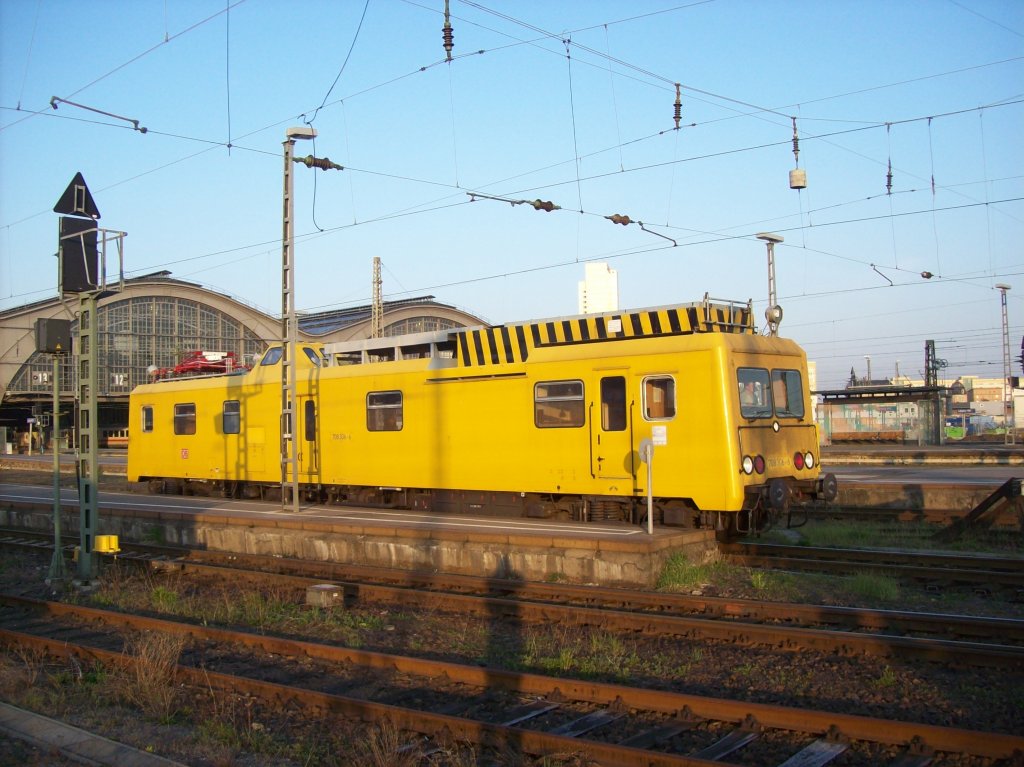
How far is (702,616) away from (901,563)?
14.5 ft

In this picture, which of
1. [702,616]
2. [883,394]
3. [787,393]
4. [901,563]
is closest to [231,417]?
[787,393]

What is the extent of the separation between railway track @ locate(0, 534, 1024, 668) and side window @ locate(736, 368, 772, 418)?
11.8ft

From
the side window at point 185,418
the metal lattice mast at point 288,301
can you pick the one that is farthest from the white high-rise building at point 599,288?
the side window at point 185,418

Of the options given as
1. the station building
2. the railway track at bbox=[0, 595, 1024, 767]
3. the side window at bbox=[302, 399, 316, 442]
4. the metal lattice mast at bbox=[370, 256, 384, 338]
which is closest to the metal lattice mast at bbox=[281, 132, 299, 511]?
the side window at bbox=[302, 399, 316, 442]

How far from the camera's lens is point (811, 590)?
1098 centimetres

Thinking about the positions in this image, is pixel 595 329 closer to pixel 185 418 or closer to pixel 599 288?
pixel 599 288

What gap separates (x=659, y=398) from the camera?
517 inches

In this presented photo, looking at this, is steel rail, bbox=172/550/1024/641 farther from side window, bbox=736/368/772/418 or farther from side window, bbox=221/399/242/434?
side window, bbox=221/399/242/434

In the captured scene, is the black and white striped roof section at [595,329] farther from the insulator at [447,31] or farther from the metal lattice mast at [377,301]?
the metal lattice mast at [377,301]

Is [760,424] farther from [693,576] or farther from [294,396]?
[294,396]

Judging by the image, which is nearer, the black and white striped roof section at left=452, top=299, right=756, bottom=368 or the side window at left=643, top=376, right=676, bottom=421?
the side window at left=643, top=376, right=676, bottom=421

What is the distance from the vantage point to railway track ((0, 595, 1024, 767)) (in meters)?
5.77

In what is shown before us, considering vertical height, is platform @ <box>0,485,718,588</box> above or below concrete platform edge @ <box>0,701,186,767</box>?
above

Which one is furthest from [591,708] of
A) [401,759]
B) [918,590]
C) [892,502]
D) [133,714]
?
[892,502]
